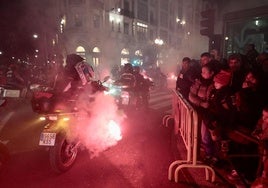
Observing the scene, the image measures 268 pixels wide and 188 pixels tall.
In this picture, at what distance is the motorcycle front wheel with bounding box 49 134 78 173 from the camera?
467cm

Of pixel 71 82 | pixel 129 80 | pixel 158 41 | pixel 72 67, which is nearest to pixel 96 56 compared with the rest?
pixel 158 41

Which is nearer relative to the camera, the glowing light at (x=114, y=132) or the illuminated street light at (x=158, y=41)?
the glowing light at (x=114, y=132)

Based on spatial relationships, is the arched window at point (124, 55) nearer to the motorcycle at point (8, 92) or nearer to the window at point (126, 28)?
the window at point (126, 28)

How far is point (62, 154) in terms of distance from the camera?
16.4ft

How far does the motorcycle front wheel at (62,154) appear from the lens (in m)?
4.67

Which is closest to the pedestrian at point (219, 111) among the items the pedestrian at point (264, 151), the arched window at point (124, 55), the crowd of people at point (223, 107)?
the crowd of people at point (223, 107)

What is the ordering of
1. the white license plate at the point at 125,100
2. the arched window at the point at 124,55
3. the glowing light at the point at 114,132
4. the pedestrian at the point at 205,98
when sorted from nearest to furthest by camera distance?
the pedestrian at the point at 205,98 < the glowing light at the point at 114,132 < the white license plate at the point at 125,100 < the arched window at the point at 124,55

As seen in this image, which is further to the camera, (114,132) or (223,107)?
(114,132)

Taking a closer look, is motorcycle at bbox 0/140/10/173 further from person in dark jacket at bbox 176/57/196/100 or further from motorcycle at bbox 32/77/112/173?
person in dark jacket at bbox 176/57/196/100

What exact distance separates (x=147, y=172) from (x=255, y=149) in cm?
186

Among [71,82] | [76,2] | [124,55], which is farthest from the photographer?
[124,55]

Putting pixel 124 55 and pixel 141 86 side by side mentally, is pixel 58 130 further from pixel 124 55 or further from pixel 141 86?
pixel 124 55

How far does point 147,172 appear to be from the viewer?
4988 millimetres

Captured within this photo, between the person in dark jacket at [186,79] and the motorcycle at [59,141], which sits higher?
the person in dark jacket at [186,79]
